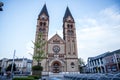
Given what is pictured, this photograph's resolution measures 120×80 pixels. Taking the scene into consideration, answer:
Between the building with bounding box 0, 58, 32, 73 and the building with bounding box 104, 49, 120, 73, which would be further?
the building with bounding box 0, 58, 32, 73

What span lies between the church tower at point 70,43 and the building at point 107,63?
1109 cm

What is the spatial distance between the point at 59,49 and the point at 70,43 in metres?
4.43

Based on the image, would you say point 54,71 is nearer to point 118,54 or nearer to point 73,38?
point 73,38

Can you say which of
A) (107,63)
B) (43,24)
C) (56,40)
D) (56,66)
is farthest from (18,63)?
(107,63)

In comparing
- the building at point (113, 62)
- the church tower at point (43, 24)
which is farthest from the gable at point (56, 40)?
the building at point (113, 62)

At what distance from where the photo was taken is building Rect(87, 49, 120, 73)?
101ft

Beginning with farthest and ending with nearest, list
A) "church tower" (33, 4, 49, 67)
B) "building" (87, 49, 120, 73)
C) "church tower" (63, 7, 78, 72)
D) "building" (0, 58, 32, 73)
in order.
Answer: "building" (0, 58, 32, 73)
"church tower" (33, 4, 49, 67)
"church tower" (63, 7, 78, 72)
"building" (87, 49, 120, 73)

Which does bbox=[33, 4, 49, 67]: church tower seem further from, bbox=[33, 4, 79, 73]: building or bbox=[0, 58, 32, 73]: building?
bbox=[0, 58, 32, 73]: building

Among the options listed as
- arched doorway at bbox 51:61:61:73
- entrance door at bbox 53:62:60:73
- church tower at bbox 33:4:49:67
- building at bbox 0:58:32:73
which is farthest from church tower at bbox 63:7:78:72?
building at bbox 0:58:32:73

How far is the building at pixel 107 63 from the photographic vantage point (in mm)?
30688

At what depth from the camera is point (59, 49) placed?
3331 centimetres

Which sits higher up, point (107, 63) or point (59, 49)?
point (59, 49)

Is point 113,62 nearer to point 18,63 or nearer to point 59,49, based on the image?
point 59,49

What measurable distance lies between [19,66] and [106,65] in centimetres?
4592
